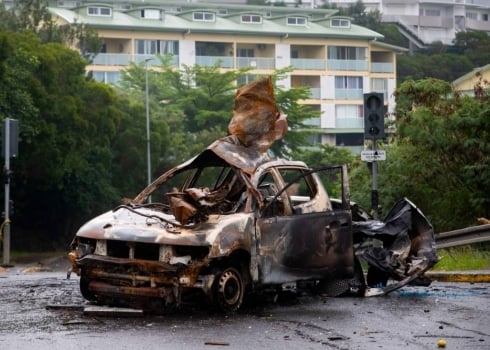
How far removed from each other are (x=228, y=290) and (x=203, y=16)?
259 ft

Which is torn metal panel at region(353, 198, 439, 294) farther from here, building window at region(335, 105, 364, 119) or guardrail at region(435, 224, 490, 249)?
building window at region(335, 105, 364, 119)

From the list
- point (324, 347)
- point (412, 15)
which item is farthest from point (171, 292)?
point (412, 15)

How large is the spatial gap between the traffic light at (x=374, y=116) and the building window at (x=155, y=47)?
227ft

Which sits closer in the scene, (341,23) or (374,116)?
(374,116)

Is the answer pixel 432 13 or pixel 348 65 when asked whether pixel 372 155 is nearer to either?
pixel 348 65

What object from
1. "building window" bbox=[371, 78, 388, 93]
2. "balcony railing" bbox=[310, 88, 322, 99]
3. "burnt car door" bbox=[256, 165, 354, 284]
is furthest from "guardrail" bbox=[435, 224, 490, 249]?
"building window" bbox=[371, 78, 388, 93]

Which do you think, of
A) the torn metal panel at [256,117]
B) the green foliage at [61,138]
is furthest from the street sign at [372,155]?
the green foliage at [61,138]

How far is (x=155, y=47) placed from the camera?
8844 cm

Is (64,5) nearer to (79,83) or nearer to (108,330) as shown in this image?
(79,83)

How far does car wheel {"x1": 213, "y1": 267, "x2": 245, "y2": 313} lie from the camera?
41.5 ft

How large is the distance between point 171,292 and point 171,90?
65185 millimetres

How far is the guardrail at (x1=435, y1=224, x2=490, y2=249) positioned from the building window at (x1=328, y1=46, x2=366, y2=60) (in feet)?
247

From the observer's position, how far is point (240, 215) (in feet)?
43.0

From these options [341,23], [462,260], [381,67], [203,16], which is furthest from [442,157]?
[341,23]
